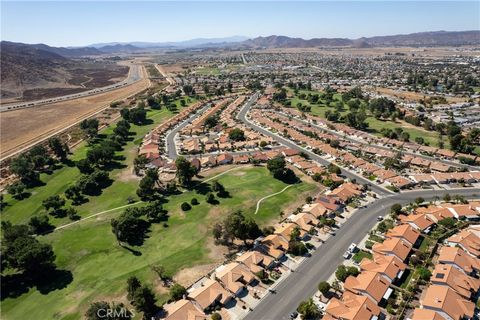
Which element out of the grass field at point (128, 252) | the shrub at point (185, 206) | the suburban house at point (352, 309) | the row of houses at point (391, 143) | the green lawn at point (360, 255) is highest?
the row of houses at point (391, 143)

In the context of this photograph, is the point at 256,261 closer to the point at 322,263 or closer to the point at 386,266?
the point at 322,263

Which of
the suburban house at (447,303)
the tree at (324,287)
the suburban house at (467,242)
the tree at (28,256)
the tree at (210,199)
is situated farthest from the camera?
the tree at (210,199)

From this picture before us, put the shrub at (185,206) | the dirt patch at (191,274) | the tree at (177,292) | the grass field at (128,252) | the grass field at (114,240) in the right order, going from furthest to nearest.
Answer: the shrub at (185,206), the dirt patch at (191,274), the grass field at (114,240), the grass field at (128,252), the tree at (177,292)

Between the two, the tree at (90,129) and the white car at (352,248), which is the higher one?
the tree at (90,129)

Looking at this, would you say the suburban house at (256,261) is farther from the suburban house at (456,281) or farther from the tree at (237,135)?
the tree at (237,135)

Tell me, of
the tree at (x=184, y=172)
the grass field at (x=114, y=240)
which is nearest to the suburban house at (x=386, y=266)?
the grass field at (x=114, y=240)

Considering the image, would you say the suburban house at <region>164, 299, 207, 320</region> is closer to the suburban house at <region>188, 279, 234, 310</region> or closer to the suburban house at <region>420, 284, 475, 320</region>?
the suburban house at <region>188, 279, 234, 310</region>

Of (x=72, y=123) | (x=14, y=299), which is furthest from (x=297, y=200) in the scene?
(x=72, y=123)
